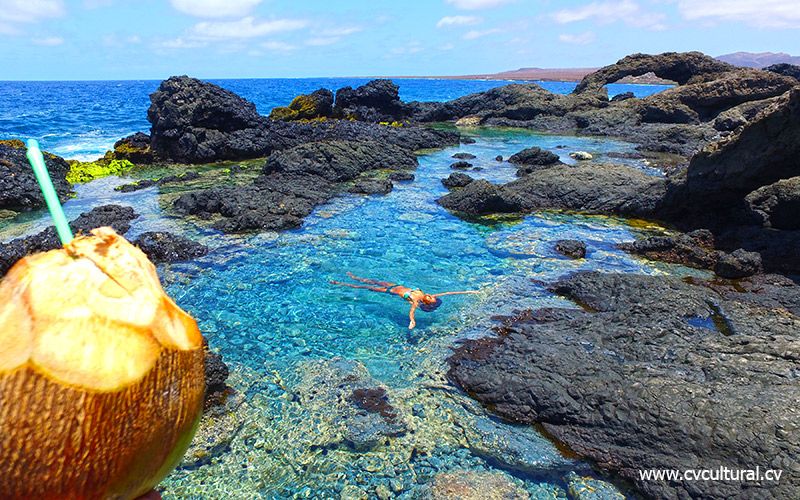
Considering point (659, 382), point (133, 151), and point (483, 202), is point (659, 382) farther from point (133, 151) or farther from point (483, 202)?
point (133, 151)

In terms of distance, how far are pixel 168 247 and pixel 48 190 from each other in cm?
1123

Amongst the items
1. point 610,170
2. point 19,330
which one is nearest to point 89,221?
point 19,330

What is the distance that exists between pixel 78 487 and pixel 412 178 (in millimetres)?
20050

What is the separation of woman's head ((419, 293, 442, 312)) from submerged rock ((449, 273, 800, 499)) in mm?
1474

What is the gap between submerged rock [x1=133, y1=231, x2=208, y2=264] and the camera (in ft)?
37.7

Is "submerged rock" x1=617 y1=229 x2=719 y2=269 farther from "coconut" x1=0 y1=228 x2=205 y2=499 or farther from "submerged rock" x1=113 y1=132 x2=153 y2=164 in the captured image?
"submerged rock" x1=113 y1=132 x2=153 y2=164

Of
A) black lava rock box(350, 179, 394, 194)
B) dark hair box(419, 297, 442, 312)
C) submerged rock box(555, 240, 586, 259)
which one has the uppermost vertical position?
black lava rock box(350, 179, 394, 194)

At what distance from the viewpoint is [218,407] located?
6.28 metres

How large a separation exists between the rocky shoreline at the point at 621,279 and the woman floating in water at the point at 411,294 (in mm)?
1242

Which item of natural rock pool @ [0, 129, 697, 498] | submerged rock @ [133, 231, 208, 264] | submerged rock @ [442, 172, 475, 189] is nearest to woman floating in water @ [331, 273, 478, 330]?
natural rock pool @ [0, 129, 697, 498]

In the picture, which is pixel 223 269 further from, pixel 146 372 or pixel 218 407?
pixel 146 372

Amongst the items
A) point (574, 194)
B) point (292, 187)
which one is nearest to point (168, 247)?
point (292, 187)

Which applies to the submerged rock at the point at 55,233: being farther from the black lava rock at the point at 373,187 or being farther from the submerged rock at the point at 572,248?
the submerged rock at the point at 572,248

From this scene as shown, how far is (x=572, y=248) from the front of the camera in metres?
12.0
